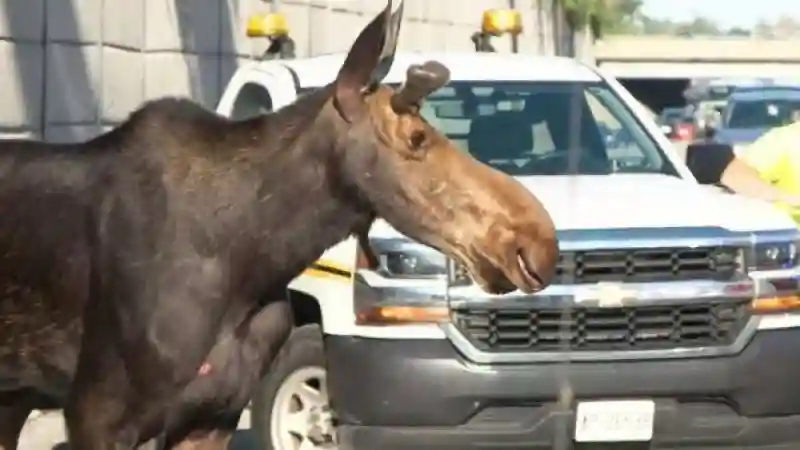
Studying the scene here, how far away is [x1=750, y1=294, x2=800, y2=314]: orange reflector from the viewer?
314 inches

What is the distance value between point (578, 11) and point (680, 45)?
81.6ft

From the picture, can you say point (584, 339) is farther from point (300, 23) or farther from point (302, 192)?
point (300, 23)

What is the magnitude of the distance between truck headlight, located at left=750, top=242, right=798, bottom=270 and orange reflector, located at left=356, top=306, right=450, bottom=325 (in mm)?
1376

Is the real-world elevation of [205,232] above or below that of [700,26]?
above

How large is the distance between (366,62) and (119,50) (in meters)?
8.92

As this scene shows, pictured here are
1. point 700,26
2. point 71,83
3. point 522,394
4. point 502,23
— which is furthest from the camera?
point 700,26

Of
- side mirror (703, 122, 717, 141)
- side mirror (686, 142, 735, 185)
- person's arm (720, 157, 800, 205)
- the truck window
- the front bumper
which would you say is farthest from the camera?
side mirror (703, 122, 717, 141)

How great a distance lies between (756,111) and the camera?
89.2 ft

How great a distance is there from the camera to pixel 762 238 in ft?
26.5

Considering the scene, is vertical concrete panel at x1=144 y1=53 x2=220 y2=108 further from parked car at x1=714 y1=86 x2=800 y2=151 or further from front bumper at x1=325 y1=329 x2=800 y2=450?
parked car at x1=714 y1=86 x2=800 y2=151

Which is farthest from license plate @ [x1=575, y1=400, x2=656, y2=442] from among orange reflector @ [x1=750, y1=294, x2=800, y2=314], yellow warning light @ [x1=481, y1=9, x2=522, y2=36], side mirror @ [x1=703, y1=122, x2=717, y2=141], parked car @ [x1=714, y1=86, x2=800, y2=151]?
parked car @ [x1=714, y1=86, x2=800, y2=151]

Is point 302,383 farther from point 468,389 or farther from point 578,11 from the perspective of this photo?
point 578,11

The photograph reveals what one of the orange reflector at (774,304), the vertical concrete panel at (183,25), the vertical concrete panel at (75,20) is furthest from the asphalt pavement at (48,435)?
the vertical concrete panel at (183,25)

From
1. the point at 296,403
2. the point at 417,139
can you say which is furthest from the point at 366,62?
the point at 296,403
